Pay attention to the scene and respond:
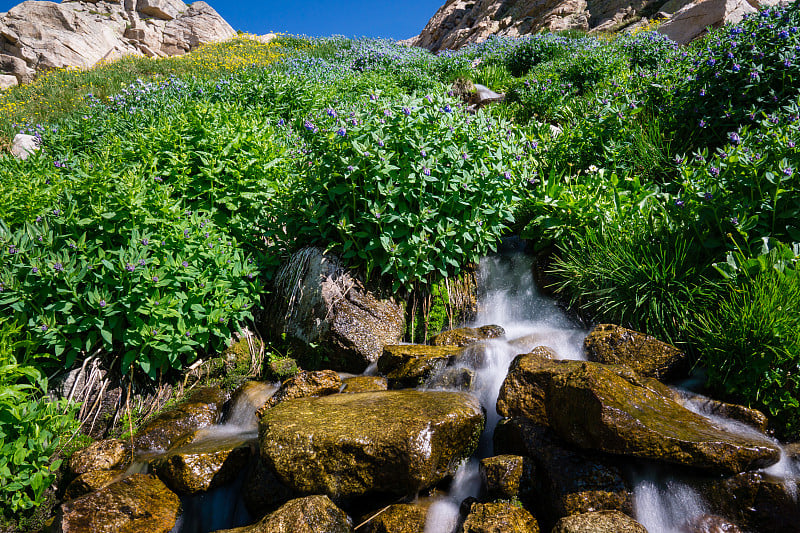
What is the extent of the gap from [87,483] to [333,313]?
91.8 inches

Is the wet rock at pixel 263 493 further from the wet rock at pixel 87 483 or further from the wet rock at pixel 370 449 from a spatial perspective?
the wet rock at pixel 87 483

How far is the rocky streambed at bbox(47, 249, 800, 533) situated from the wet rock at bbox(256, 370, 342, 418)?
0.04 meters

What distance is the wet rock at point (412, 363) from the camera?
381 centimetres

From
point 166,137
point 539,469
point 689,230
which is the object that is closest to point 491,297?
point 689,230

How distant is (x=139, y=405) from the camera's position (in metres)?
4.09

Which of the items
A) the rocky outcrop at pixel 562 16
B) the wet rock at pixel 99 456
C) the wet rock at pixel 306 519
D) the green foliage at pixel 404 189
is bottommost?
the wet rock at pixel 306 519

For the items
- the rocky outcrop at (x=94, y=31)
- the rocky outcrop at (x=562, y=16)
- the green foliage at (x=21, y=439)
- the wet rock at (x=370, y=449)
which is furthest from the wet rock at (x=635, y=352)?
the rocky outcrop at (x=94, y=31)

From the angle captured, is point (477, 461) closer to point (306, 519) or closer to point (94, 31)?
point (306, 519)

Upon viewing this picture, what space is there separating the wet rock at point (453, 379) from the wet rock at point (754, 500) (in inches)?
64.0

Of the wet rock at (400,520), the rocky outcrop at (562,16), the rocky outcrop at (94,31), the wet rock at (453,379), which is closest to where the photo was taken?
the wet rock at (400,520)

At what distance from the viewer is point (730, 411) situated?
2.99 meters

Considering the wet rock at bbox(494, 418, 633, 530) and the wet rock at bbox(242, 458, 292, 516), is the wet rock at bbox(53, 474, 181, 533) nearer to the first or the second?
the wet rock at bbox(242, 458, 292, 516)

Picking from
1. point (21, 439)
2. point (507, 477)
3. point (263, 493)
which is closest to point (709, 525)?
point (507, 477)

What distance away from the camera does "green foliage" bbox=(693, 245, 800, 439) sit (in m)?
2.92
